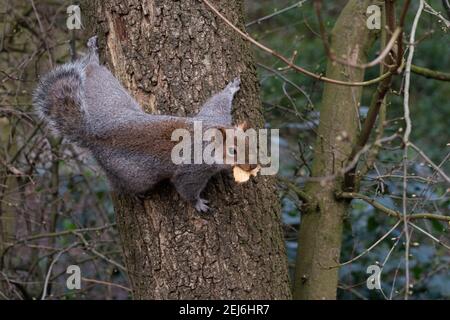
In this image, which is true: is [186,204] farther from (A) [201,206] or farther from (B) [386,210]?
(B) [386,210]

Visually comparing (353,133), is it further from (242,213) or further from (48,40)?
(48,40)

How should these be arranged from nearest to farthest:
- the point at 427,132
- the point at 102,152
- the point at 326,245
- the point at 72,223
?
the point at 102,152 → the point at 326,245 → the point at 72,223 → the point at 427,132

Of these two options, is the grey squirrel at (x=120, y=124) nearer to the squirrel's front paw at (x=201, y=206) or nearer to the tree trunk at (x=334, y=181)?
the squirrel's front paw at (x=201, y=206)

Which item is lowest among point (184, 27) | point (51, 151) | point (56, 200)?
point (56, 200)

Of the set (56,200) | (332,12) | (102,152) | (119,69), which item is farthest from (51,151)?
(332,12)

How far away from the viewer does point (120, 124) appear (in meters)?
2.92

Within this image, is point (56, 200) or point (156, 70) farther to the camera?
point (56, 200)

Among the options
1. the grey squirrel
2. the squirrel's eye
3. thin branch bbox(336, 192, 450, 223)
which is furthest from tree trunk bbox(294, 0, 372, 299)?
the grey squirrel

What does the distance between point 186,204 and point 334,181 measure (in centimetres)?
97

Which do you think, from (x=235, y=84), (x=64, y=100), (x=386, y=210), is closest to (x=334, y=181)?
(x=386, y=210)

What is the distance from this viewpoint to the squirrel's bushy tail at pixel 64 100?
10.1 feet

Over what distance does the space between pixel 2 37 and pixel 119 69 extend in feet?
5.30

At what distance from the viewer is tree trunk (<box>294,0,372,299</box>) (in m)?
3.40

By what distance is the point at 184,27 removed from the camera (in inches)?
105
